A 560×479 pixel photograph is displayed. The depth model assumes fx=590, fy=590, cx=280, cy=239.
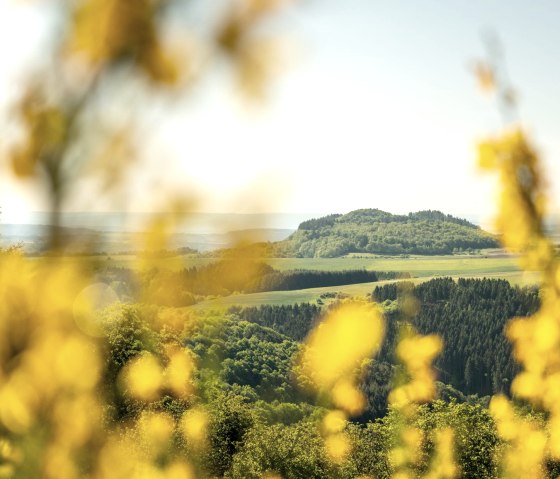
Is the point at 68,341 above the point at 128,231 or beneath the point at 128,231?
beneath

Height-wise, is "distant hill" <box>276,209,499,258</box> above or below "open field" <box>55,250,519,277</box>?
above

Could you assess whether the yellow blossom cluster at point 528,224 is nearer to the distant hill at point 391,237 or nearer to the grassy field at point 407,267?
the grassy field at point 407,267

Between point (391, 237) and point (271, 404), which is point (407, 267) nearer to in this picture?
point (391, 237)

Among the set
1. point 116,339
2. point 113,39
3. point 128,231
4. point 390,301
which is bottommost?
point 390,301

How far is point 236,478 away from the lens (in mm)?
24078

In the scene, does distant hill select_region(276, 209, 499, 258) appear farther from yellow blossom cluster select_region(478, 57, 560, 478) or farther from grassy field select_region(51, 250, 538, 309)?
yellow blossom cluster select_region(478, 57, 560, 478)

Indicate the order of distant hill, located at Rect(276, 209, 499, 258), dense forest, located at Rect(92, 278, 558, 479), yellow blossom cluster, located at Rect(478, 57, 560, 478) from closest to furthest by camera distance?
dense forest, located at Rect(92, 278, 558, 479), yellow blossom cluster, located at Rect(478, 57, 560, 478), distant hill, located at Rect(276, 209, 499, 258)

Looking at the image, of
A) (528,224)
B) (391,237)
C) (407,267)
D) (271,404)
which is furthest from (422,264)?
(528,224)

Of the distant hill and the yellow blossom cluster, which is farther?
the distant hill

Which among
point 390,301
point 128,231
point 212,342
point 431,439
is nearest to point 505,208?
point 212,342

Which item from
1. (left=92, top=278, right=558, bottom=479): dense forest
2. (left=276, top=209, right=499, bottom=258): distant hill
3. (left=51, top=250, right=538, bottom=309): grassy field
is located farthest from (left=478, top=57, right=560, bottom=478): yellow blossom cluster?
(left=276, top=209, right=499, bottom=258): distant hill

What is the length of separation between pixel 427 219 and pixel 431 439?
174 meters

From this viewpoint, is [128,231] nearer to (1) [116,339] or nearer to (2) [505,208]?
(2) [505,208]

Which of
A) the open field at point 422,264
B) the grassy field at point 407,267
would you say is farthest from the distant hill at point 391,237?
the grassy field at point 407,267
